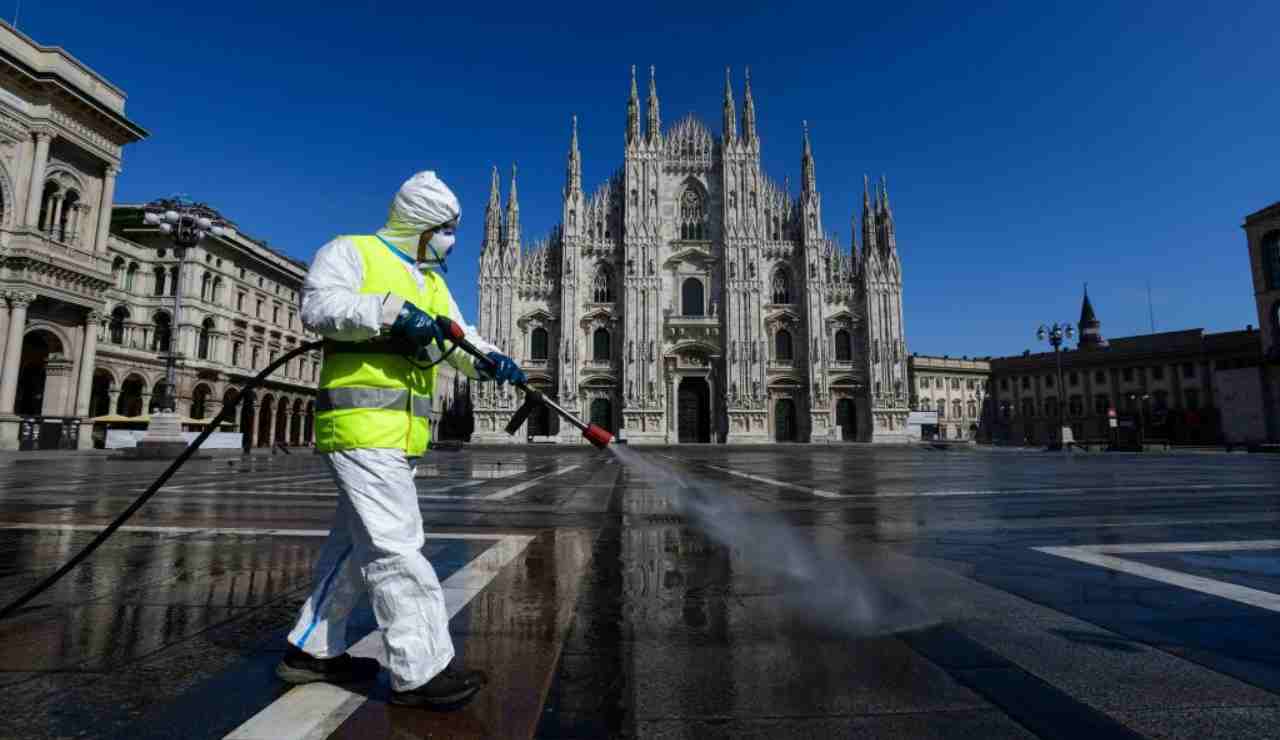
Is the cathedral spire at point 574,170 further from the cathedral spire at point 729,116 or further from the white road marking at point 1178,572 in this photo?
the white road marking at point 1178,572

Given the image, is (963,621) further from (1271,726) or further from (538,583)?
(538,583)

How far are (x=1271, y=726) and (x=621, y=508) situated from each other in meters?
5.44

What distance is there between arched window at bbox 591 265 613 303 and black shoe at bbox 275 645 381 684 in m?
36.6

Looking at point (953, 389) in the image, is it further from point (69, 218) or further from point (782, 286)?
point (69, 218)

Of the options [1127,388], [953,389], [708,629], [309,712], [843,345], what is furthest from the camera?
[953,389]

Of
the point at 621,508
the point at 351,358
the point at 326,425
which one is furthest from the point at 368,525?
the point at 621,508

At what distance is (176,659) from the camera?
84.0 inches

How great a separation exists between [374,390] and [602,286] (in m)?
36.8

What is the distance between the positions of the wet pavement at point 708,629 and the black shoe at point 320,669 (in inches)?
3.0

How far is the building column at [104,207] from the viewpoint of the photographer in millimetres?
26453

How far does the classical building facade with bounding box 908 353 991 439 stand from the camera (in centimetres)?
6594

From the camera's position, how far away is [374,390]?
6.93 feet

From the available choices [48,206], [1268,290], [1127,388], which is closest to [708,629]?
[48,206]

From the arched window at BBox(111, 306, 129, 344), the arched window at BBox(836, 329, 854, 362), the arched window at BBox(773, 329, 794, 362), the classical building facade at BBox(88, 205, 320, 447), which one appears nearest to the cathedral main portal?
the arched window at BBox(773, 329, 794, 362)
